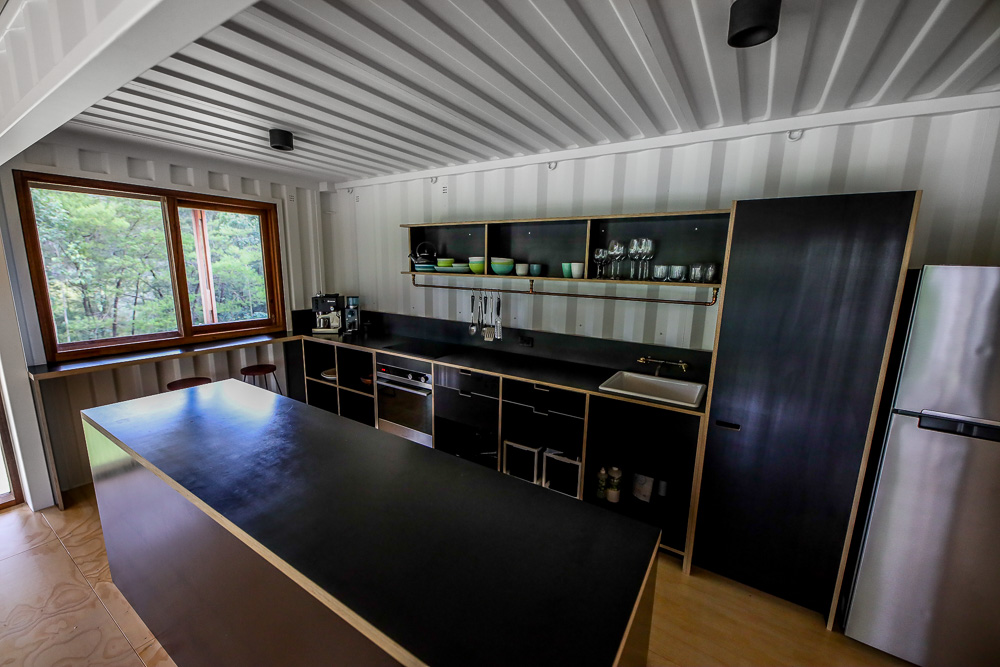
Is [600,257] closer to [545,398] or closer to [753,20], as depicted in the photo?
[545,398]

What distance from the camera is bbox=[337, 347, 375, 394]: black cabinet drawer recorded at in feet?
11.7

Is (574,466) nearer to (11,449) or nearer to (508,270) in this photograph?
(508,270)

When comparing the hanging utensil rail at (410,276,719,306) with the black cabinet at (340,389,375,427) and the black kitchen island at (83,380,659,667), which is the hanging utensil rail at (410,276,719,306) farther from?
the black kitchen island at (83,380,659,667)

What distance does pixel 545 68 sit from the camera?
1.64 metres

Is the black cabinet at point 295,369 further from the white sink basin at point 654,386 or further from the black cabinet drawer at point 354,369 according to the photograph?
the white sink basin at point 654,386

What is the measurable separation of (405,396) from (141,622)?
1.90 metres

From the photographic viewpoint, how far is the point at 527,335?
10.5 ft

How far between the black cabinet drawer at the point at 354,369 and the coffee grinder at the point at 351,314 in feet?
1.41

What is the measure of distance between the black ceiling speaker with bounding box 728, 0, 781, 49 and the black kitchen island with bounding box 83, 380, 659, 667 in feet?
5.01

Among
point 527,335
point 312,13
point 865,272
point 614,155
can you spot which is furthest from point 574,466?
point 312,13

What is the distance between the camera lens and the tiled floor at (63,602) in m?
1.69

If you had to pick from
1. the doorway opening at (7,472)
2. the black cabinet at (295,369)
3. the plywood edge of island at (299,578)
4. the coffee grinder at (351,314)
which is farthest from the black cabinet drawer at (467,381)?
the doorway opening at (7,472)

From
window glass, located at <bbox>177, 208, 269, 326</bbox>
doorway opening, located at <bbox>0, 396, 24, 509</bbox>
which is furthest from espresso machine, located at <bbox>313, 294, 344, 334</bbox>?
doorway opening, located at <bbox>0, 396, 24, 509</bbox>

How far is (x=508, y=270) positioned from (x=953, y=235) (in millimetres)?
2390
